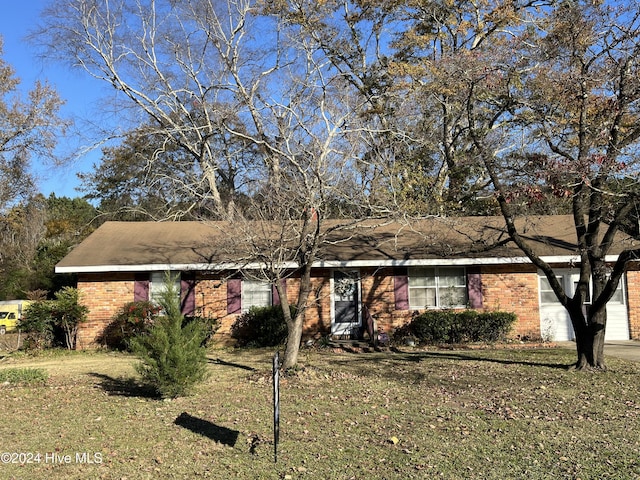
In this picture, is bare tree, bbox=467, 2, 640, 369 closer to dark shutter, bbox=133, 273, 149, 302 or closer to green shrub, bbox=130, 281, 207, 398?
green shrub, bbox=130, 281, 207, 398

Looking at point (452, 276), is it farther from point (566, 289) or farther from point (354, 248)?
point (566, 289)

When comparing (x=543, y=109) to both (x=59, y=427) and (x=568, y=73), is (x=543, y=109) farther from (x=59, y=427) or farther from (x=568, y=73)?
(x=59, y=427)

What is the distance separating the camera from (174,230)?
1820 cm

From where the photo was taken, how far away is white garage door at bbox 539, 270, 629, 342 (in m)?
15.8

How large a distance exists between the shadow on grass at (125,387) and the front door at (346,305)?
697 cm

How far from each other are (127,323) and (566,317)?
12469 mm

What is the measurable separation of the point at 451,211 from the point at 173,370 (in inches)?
362

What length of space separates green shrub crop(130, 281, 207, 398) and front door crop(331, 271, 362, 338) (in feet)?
25.6

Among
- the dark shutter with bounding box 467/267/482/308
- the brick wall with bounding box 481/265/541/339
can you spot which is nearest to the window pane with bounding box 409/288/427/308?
the dark shutter with bounding box 467/267/482/308

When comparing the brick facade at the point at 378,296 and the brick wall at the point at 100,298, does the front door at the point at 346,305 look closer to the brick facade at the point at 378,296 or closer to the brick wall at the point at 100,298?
the brick facade at the point at 378,296

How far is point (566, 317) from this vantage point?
624 inches

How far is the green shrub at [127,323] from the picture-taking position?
558 inches

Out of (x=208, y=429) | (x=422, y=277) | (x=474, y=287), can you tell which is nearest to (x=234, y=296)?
(x=422, y=277)

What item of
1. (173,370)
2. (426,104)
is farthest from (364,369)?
(426,104)
